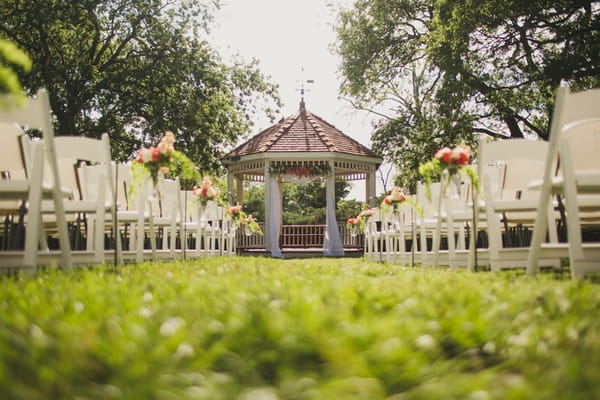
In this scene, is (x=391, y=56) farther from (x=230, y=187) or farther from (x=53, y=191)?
(x=53, y=191)

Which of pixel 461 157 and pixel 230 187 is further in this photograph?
pixel 230 187

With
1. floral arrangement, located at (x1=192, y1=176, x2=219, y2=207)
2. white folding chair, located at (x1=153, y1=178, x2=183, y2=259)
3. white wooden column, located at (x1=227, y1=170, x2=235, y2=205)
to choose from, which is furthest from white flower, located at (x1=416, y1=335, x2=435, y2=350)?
white wooden column, located at (x1=227, y1=170, x2=235, y2=205)

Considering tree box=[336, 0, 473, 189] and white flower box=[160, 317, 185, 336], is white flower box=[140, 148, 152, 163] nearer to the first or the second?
white flower box=[160, 317, 185, 336]

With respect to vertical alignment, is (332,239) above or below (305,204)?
below

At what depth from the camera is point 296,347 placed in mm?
1478

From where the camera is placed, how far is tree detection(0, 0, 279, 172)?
1680 centimetres

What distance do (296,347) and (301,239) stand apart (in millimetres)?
19272

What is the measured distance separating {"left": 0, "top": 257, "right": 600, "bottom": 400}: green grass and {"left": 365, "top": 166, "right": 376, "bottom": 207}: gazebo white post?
17786mm

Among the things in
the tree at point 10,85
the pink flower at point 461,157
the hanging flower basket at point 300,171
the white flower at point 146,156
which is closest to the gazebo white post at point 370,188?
the hanging flower basket at point 300,171

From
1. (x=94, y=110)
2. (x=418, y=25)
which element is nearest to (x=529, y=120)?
(x=418, y=25)

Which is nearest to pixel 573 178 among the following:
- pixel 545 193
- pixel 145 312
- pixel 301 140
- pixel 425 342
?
pixel 545 193

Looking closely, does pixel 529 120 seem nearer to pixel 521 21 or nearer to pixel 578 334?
pixel 521 21

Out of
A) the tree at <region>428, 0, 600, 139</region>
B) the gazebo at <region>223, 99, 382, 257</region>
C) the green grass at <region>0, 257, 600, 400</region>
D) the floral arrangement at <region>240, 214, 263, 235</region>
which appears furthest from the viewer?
the gazebo at <region>223, 99, 382, 257</region>

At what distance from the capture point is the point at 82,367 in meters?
1.28
